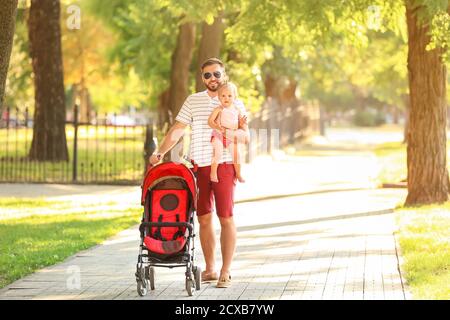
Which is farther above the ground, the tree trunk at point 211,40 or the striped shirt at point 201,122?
the tree trunk at point 211,40

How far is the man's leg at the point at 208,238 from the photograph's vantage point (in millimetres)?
10273

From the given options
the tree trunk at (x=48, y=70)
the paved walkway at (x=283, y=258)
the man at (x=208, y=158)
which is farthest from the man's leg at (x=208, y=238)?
the tree trunk at (x=48, y=70)

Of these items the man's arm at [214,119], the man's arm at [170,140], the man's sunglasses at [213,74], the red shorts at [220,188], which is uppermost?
the man's sunglasses at [213,74]

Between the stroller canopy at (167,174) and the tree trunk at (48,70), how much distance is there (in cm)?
1881

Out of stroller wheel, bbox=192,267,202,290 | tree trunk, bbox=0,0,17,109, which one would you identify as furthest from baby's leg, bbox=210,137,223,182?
tree trunk, bbox=0,0,17,109

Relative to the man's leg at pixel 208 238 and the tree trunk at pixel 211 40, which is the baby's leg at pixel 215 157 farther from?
the tree trunk at pixel 211 40

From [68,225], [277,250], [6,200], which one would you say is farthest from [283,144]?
[277,250]

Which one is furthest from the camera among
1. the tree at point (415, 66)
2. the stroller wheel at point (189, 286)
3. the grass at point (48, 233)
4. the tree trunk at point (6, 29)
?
the tree at point (415, 66)

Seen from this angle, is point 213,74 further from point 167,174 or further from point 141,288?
point 141,288

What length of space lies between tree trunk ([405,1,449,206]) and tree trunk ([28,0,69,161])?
1186 centimetres

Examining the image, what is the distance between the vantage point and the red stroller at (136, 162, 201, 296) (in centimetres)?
965

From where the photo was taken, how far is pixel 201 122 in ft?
33.3

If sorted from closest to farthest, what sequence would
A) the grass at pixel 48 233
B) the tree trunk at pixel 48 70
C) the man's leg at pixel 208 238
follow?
the man's leg at pixel 208 238, the grass at pixel 48 233, the tree trunk at pixel 48 70

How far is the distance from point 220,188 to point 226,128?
Answer: 531 mm
